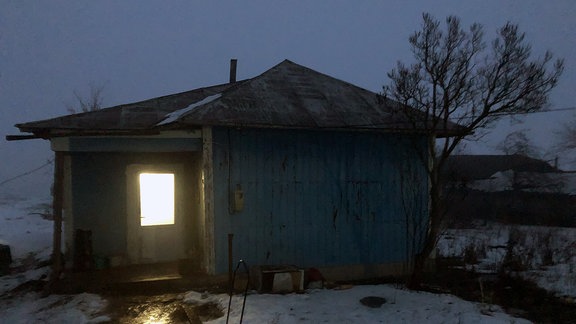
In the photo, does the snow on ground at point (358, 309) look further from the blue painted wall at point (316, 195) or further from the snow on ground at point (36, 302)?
the snow on ground at point (36, 302)

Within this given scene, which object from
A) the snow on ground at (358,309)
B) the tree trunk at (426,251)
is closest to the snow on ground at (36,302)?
the snow on ground at (358,309)

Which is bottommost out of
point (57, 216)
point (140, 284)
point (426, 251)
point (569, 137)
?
point (140, 284)

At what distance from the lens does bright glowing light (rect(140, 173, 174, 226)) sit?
9727 mm

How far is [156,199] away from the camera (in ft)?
32.2

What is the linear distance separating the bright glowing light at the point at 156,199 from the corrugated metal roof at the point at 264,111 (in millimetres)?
1353

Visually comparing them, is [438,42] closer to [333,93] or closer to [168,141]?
[333,93]

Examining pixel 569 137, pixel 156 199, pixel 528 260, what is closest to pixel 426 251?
pixel 528 260

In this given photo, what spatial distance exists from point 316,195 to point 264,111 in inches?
82.3

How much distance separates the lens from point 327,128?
27.6 feet

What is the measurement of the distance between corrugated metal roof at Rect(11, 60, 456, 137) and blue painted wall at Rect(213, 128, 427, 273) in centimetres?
38

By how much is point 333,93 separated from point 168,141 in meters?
4.24

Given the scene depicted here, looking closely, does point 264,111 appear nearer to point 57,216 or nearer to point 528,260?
point 57,216

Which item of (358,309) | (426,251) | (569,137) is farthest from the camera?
(569,137)

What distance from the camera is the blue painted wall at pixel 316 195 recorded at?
325 inches
